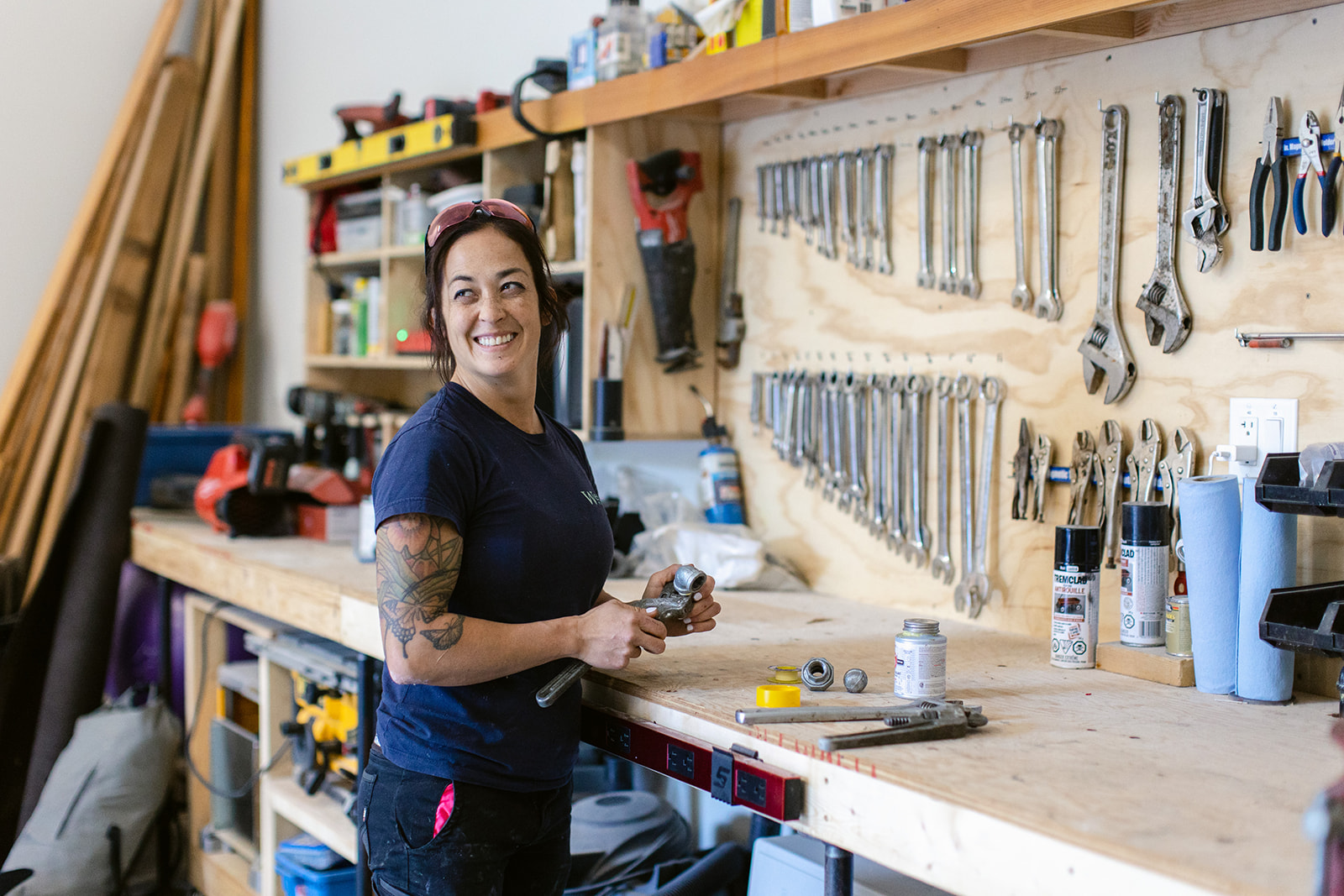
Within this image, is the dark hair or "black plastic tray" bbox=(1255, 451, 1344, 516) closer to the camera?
"black plastic tray" bbox=(1255, 451, 1344, 516)

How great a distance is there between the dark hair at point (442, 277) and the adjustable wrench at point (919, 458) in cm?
78

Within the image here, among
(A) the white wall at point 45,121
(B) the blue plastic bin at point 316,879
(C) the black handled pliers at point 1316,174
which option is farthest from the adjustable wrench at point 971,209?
(A) the white wall at point 45,121

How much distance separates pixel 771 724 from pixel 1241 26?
1219 millimetres

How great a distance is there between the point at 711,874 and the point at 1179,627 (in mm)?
923

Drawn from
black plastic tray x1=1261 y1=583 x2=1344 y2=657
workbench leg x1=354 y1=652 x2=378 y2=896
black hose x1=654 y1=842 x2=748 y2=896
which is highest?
black plastic tray x1=1261 y1=583 x2=1344 y2=657

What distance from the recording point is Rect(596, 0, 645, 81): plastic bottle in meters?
2.44

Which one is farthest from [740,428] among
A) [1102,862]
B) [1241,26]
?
[1102,862]

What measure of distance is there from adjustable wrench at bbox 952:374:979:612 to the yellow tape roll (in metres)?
0.75

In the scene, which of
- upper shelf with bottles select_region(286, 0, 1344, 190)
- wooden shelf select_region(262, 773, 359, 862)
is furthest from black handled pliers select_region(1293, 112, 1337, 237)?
wooden shelf select_region(262, 773, 359, 862)

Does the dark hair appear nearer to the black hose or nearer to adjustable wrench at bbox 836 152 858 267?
adjustable wrench at bbox 836 152 858 267

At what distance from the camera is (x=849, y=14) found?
6.53 ft

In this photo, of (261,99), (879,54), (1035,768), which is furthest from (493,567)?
(261,99)

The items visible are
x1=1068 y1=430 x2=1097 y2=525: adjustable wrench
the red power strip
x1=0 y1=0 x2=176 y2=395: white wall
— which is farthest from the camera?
x1=0 y1=0 x2=176 y2=395: white wall

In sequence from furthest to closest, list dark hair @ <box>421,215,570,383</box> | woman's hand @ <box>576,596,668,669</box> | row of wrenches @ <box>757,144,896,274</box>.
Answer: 1. row of wrenches @ <box>757,144,896,274</box>
2. dark hair @ <box>421,215,570,383</box>
3. woman's hand @ <box>576,596,668,669</box>
